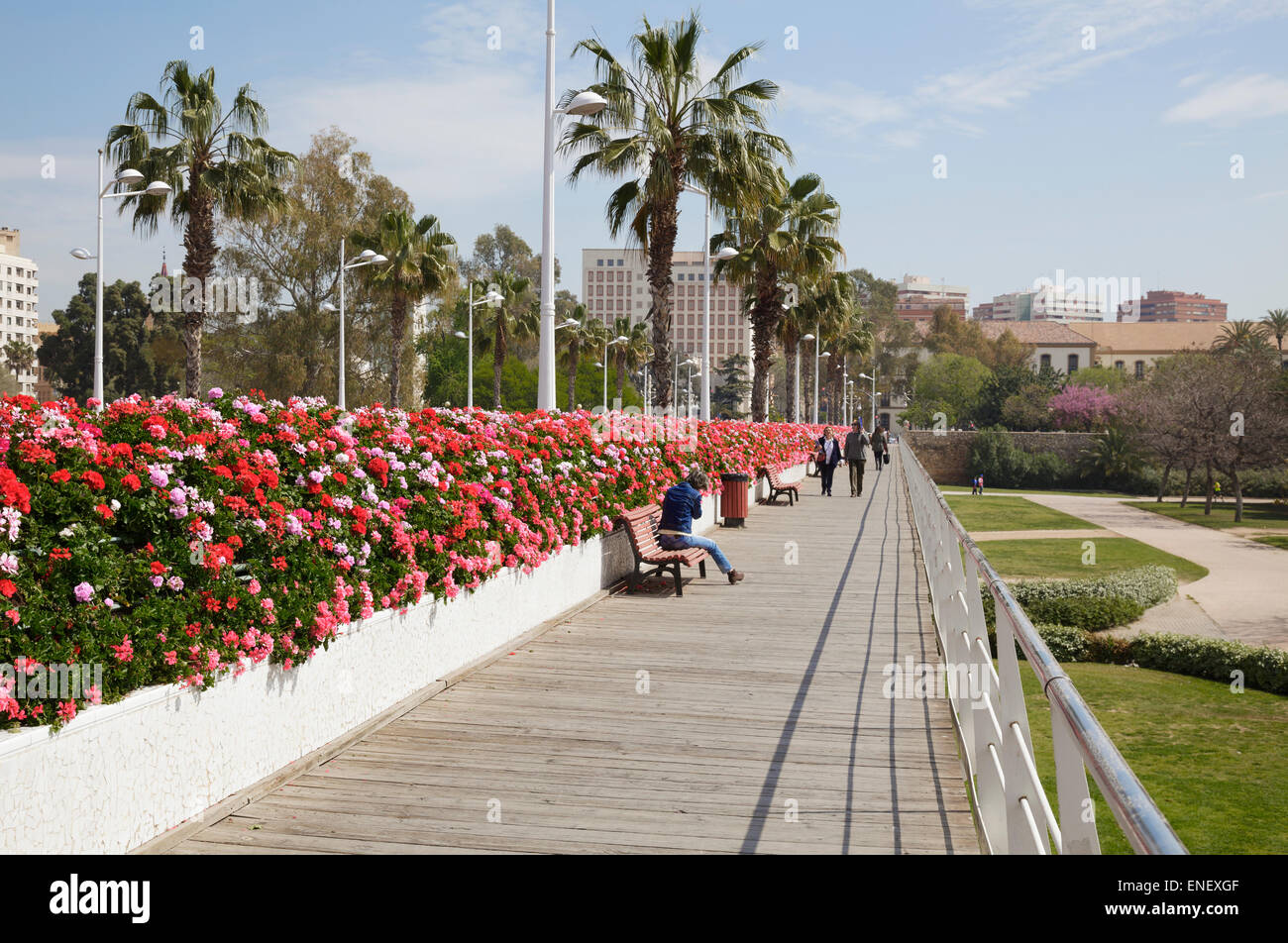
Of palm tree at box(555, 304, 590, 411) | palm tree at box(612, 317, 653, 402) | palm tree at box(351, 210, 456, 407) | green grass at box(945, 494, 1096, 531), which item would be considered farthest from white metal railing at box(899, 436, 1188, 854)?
palm tree at box(612, 317, 653, 402)

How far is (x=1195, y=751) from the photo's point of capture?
18531mm

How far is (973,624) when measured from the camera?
5.51 m

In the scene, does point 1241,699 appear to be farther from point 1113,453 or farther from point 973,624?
point 1113,453

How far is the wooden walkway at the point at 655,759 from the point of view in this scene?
4.69m

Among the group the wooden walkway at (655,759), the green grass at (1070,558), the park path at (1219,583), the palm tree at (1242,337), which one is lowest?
the park path at (1219,583)

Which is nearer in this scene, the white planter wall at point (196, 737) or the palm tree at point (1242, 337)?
the white planter wall at point (196, 737)

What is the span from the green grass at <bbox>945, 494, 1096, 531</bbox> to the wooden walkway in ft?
189

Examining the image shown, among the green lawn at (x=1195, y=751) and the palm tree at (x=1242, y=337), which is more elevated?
the palm tree at (x=1242, y=337)

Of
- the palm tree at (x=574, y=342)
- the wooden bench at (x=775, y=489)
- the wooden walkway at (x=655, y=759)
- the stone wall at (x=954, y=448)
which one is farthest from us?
the stone wall at (x=954, y=448)

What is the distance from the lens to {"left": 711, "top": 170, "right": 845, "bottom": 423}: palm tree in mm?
33312

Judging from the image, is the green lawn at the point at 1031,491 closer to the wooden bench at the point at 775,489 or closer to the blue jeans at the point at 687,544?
the wooden bench at the point at 775,489

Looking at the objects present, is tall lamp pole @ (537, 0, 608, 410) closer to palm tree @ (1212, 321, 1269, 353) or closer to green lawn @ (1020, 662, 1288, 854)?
green lawn @ (1020, 662, 1288, 854)

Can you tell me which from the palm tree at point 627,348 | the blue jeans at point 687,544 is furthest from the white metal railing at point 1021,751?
the palm tree at point 627,348

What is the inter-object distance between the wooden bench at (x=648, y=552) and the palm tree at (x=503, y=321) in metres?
49.4
